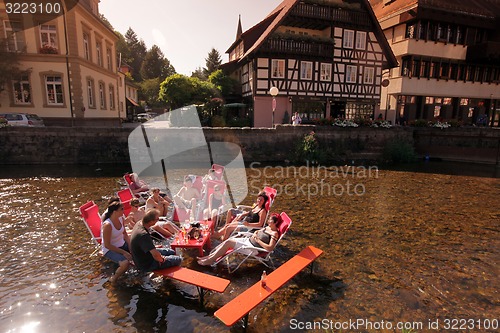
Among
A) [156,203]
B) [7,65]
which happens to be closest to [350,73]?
[156,203]

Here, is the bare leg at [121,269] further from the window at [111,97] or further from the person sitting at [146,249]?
the window at [111,97]

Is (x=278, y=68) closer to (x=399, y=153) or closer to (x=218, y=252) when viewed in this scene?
(x=399, y=153)

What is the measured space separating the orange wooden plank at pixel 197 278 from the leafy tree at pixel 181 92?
23.9m

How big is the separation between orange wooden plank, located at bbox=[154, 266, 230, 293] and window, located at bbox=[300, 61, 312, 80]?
23.8 metres

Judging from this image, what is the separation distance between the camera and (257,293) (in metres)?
4.45

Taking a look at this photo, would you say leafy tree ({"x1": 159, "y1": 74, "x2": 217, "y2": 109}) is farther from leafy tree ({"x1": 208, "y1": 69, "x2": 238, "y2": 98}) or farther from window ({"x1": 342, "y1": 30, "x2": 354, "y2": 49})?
window ({"x1": 342, "y1": 30, "x2": 354, "y2": 49})

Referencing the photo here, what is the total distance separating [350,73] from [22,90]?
91.0ft

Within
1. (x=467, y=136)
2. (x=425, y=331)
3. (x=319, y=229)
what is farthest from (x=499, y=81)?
(x=425, y=331)

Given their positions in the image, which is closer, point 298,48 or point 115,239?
point 115,239

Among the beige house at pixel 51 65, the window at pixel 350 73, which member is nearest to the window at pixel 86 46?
the beige house at pixel 51 65

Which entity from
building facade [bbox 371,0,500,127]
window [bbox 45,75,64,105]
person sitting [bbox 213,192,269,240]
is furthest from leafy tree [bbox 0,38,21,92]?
building facade [bbox 371,0,500,127]

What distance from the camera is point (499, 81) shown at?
32031 millimetres

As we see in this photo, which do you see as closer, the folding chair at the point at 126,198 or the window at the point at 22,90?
the folding chair at the point at 126,198

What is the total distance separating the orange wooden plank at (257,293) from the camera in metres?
3.93
